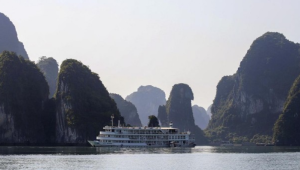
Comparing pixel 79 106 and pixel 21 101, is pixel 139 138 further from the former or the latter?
pixel 21 101

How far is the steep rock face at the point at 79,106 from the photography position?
524ft

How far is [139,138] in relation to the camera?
135 m

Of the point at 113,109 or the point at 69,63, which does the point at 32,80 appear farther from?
the point at 113,109

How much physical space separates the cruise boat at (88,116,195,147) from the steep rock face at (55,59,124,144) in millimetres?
23707

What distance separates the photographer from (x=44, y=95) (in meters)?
177

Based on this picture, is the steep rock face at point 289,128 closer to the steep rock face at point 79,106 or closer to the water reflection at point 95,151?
the steep rock face at point 79,106

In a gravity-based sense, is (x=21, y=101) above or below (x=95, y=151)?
above

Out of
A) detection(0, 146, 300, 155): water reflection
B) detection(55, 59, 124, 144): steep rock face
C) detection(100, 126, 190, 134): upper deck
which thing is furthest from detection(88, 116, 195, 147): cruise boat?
detection(55, 59, 124, 144): steep rock face

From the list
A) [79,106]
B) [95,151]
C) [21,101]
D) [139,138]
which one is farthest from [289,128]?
[95,151]

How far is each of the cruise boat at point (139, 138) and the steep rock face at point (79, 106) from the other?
2371 cm

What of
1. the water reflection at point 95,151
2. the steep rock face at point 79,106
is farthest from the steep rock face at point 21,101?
the water reflection at point 95,151

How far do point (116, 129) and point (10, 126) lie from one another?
133ft

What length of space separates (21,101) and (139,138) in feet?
156

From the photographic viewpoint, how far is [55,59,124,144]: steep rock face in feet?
524
